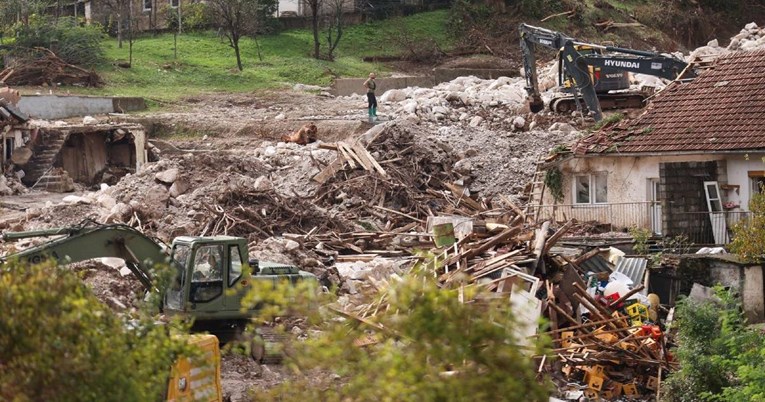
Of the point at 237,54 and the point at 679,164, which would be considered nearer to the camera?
the point at 679,164

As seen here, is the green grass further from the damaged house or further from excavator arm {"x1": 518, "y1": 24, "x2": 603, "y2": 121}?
the damaged house

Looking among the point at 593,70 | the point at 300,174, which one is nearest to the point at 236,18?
the point at 593,70

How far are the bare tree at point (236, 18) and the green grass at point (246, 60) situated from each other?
1.94 feet

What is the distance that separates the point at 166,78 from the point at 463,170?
1628 cm

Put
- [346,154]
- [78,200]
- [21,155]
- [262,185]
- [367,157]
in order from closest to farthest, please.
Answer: [262,185] < [78,200] < [367,157] < [346,154] < [21,155]

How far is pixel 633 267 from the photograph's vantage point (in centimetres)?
2597

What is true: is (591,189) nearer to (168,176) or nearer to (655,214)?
(655,214)

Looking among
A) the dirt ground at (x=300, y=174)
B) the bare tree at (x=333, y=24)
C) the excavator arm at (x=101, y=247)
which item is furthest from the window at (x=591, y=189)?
the bare tree at (x=333, y=24)

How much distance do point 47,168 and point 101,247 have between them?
63.1 feet

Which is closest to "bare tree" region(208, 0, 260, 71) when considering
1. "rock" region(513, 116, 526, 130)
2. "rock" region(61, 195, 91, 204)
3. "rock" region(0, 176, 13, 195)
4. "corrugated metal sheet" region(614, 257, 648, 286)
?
"rock" region(513, 116, 526, 130)

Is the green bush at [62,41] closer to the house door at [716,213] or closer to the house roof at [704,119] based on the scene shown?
the house roof at [704,119]

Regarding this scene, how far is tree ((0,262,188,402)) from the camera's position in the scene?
878 centimetres

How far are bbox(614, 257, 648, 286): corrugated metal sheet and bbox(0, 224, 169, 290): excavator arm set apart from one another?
970cm

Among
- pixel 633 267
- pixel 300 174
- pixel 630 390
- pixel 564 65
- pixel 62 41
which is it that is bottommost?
pixel 630 390
